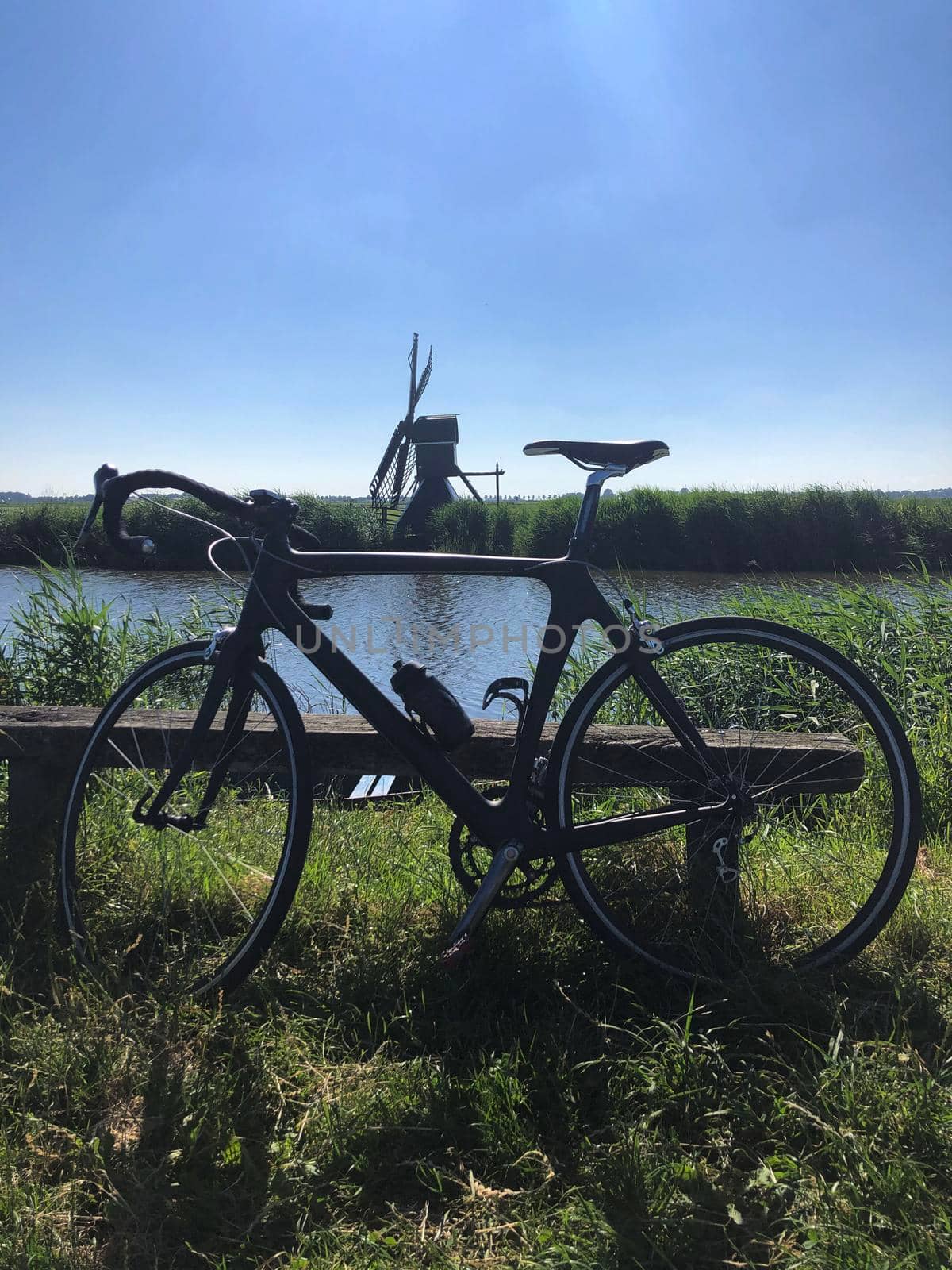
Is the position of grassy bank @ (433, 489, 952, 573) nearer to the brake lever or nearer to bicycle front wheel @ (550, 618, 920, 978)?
bicycle front wheel @ (550, 618, 920, 978)

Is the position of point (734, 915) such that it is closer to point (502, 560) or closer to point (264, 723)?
point (502, 560)

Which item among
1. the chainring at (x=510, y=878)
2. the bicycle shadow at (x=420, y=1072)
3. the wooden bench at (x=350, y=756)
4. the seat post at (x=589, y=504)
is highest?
the seat post at (x=589, y=504)

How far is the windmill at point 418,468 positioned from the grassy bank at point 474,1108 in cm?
2382

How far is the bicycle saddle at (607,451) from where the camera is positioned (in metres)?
2.09

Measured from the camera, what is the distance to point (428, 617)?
4.98 meters

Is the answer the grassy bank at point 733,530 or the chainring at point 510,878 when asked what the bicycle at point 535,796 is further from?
the grassy bank at point 733,530

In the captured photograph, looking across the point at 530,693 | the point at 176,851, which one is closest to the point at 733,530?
the point at 530,693

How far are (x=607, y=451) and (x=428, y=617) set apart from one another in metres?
2.98

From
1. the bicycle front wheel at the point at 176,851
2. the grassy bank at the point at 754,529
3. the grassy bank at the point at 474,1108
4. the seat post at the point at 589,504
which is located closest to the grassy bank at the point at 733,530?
the grassy bank at the point at 754,529

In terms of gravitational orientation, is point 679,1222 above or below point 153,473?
below

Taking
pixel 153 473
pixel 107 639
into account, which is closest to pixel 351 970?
pixel 153 473

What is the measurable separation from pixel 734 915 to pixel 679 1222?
2.84 feet

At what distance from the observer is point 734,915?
6.97 feet

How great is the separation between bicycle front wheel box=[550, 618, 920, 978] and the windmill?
23526 millimetres
